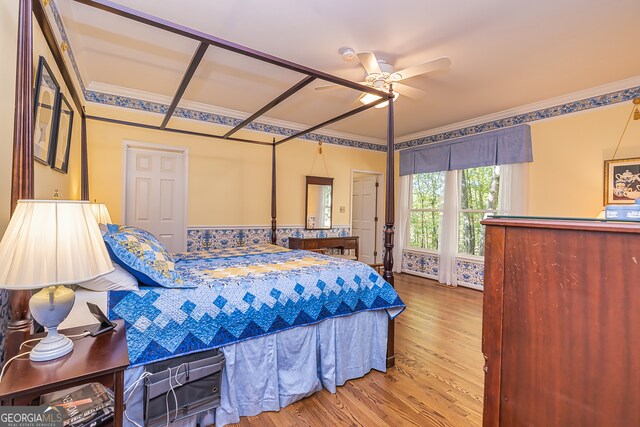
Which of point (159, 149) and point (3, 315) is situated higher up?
point (159, 149)

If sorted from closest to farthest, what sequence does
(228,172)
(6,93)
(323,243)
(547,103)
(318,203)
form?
(6,93), (547,103), (228,172), (323,243), (318,203)

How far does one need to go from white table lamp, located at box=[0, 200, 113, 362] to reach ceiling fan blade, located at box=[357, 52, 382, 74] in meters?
2.10

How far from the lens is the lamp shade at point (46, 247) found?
82 cm

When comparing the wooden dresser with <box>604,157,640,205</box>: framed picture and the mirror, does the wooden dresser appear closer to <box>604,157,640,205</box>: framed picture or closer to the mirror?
<box>604,157,640,205</box>: framed picture

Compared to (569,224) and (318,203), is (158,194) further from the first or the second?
(569,224)

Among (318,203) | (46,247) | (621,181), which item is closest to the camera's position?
(46,247)

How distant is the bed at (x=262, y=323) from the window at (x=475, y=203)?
3.01 meters

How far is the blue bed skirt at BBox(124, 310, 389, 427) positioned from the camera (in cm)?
172

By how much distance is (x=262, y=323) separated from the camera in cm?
179

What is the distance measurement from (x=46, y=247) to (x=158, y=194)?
3.29 metres

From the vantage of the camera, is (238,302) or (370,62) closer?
(238,302)

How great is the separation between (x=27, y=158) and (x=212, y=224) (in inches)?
121

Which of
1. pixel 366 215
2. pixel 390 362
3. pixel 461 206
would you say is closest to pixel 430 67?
pixel 390 362

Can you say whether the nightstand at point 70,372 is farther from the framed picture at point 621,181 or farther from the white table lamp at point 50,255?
the framed picture at point 621,181
